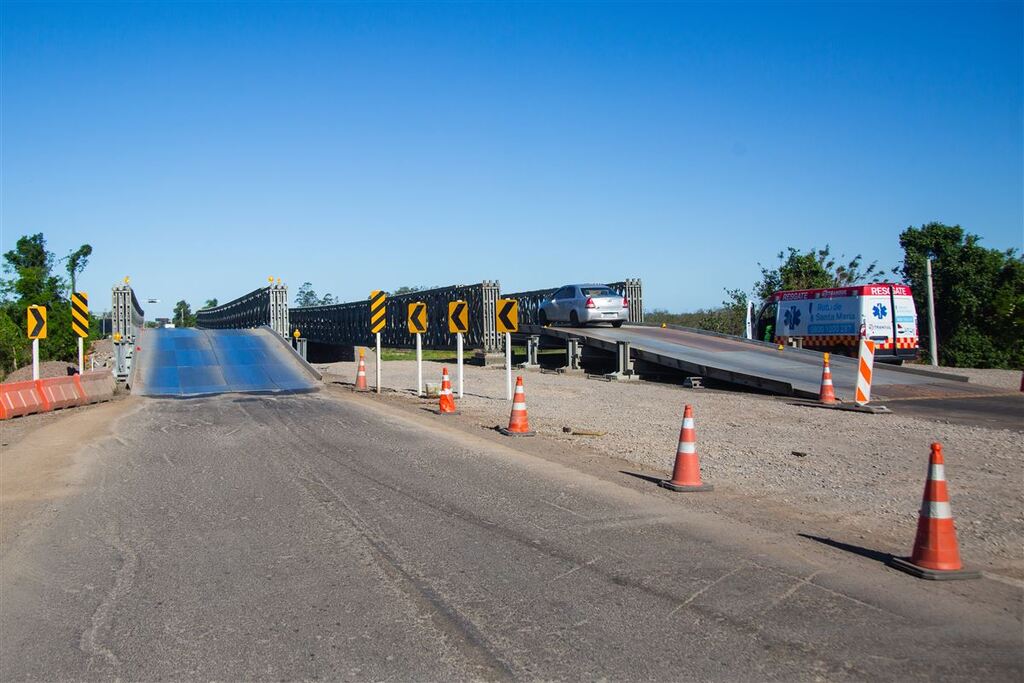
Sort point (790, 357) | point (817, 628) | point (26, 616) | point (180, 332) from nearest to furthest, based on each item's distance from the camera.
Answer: point (817, 628), point (26, 616), point (790, 357), point (180, 332)

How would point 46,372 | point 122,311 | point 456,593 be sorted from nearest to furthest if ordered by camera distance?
point 456,593
point 122,311
point 46,372

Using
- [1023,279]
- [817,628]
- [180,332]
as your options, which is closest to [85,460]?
[817,628]

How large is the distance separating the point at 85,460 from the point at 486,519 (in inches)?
270

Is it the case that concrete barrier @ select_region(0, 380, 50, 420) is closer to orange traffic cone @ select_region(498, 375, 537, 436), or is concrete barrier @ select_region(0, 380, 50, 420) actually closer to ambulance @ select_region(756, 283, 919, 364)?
orange traffic cone @ select_region(498, 375, 537, 436)

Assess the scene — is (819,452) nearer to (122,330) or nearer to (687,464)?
(687,464)

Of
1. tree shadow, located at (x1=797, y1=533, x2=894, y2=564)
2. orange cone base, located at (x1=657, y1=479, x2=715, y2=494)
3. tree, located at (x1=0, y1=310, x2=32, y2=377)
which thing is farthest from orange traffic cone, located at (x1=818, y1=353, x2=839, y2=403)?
tree, located at (x1=0, y1=310, x2=32, y2=377)

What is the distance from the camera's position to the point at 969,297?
37.0 m

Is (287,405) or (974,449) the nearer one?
(974,449)

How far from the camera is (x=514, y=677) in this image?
4418 millimetres

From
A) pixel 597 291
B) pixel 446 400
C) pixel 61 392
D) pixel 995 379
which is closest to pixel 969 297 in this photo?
pixel 995 379

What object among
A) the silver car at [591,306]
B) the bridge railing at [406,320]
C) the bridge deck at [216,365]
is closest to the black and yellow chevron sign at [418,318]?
the bridge deck at [216,365]

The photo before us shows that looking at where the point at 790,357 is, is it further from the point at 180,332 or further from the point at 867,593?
the point at 180,332

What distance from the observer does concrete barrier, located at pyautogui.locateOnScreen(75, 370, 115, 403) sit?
20.0m

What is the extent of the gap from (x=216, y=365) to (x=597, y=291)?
12.3 m
